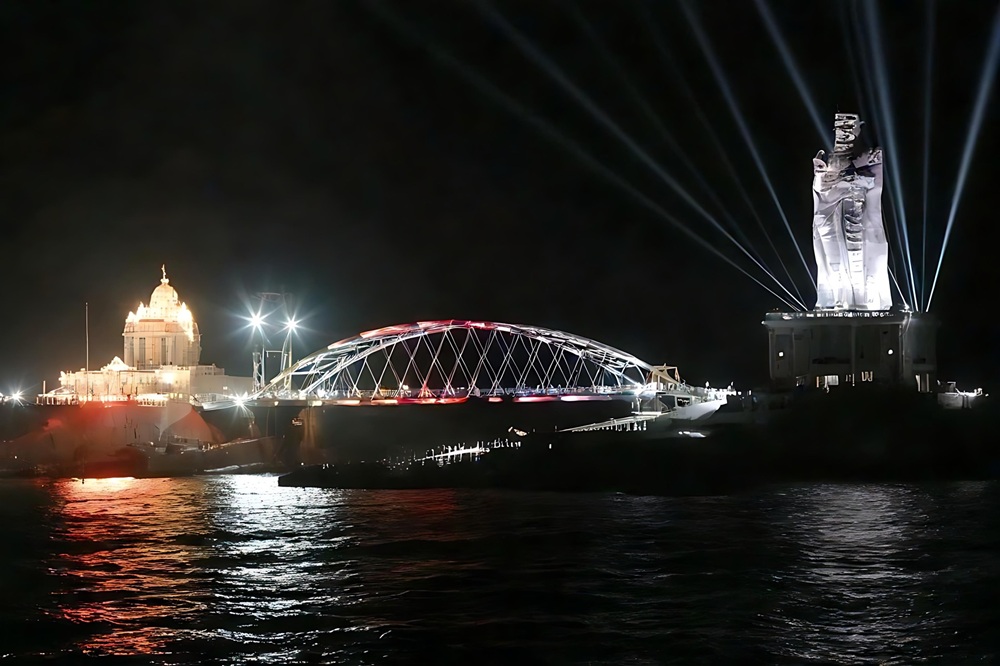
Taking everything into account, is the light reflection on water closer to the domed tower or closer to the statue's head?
the statue's head

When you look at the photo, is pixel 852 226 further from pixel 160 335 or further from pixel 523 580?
pixel 160 335

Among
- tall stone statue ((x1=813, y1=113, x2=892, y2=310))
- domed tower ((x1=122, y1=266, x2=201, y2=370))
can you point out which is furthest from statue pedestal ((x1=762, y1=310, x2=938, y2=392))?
domed tower ((x1=122, y1=266, x2=201, y2=370))

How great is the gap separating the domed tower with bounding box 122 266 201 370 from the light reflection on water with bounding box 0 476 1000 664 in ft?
182

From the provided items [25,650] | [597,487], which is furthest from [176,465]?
[25,650]

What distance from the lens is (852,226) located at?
8081 centimetres

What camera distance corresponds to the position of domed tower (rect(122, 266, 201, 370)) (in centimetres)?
11638

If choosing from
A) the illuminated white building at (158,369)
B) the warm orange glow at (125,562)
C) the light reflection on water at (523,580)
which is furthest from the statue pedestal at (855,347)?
the illuminated white building at (158,369)

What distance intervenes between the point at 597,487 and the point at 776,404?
16083 mm

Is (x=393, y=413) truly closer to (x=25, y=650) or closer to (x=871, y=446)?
(x=871, y=446)

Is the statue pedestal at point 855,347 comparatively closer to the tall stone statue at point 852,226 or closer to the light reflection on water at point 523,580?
the tall stone statue at point 852,226

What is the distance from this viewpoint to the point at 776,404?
76.6 metres

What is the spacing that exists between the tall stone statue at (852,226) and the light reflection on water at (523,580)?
71.0 ft

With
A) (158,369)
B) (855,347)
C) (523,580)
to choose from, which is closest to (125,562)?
(523,580)

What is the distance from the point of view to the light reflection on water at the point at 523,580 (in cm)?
3073
